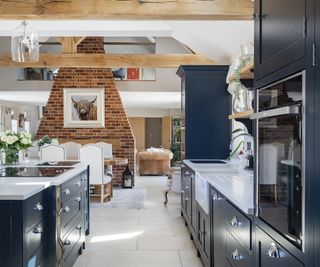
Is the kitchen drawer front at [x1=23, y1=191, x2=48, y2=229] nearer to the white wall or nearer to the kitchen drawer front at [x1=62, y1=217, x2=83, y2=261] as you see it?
the kitchen drawer front at [x1=62, y1=217, x2=83, y2=261]

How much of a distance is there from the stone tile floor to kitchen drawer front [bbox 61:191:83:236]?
1.75 feet

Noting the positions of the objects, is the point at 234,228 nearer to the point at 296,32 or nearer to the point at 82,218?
the point at 296,32

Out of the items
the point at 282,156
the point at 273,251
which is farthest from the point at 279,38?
the point at 273,251

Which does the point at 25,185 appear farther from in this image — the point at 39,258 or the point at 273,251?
the point at 273,251

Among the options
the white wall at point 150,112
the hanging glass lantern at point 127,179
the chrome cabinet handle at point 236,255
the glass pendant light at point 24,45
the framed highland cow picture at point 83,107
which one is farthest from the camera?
the white wall at point 150,112

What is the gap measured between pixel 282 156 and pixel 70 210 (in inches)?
85.3

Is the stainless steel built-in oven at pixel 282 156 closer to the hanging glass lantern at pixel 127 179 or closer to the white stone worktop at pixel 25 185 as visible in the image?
the white stone worktop at pixel 25 185

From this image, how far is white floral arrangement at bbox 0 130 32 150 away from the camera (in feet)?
10.9

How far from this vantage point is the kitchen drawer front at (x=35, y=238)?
2.06 meters

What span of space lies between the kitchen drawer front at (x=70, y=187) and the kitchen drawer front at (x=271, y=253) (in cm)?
163

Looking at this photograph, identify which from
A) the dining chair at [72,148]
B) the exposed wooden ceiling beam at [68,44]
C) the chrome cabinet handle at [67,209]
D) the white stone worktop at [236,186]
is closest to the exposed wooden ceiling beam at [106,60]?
the exposed wooden ceiling beam at [68,44]

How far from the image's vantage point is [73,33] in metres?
5.29

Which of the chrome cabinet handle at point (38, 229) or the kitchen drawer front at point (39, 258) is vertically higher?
the chrome cabinet handle at point (38, 229)

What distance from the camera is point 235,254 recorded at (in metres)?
2.00
